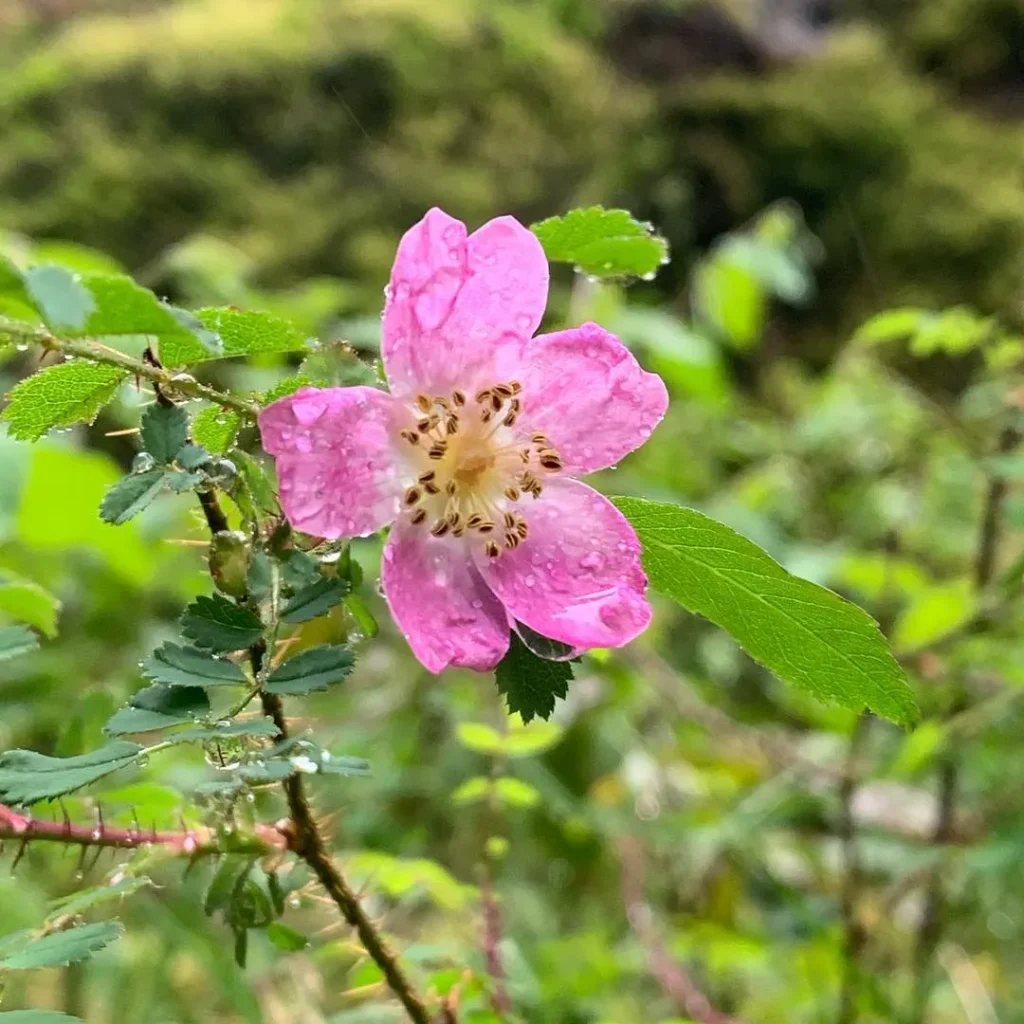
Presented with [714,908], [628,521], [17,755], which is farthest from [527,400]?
[714,908]

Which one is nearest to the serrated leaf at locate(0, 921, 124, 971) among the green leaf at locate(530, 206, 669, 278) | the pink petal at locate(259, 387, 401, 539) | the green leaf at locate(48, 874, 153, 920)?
the green leaf at locate(48, 874, 153, 920)

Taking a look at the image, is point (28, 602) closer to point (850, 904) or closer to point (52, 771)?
point (52, 771)

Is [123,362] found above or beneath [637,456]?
above

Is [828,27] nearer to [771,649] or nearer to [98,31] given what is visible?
→ [98,31]

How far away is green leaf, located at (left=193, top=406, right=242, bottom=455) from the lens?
0.27m

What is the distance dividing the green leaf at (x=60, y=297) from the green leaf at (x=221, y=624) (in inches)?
3.2

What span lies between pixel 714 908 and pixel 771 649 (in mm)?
753

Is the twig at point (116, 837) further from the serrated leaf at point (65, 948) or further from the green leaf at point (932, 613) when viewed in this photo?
the green leaf at point (932, 613)

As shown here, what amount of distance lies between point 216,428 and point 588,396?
0.33 feet

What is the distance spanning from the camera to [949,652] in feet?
2.33

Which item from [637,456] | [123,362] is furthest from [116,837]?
[637,456]

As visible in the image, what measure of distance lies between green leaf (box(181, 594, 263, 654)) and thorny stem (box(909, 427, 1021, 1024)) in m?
0.55

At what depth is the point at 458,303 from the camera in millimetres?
272

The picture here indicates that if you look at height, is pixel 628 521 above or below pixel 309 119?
above
